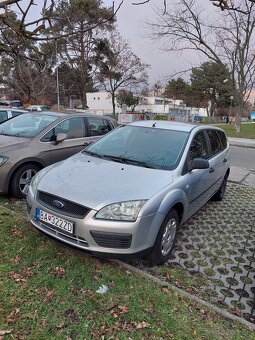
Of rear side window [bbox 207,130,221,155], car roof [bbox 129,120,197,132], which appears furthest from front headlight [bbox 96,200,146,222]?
rear side window [bbox 207,130,221,155]

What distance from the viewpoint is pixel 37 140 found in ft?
15.8

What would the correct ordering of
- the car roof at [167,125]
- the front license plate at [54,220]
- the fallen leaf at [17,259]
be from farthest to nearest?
the car roof at [167,125]
the fallen leaf at [17,259]
the front license plate at [54,220]

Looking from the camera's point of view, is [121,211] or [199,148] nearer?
[121,211]

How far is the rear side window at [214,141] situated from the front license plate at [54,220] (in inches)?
114

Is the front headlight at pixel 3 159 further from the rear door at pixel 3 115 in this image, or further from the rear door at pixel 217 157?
the rear door at pixel 3 115

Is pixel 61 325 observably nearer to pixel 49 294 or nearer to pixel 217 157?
pixel 49 294

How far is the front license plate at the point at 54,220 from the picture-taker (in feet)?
9.04

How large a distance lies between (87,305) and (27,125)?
381 centimetres

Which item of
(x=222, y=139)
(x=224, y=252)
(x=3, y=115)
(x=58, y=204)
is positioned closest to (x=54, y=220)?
(x=58, y=204)

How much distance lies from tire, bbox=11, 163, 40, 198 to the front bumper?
1.95m

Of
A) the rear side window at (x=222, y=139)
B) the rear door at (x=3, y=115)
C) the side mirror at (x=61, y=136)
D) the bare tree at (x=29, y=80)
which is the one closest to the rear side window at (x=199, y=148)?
the rear side window at (x=222, y=139)

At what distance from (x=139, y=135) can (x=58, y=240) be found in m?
1.91

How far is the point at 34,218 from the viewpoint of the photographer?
3.11 meters

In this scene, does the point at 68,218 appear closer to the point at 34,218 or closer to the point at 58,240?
the point at 58,240
